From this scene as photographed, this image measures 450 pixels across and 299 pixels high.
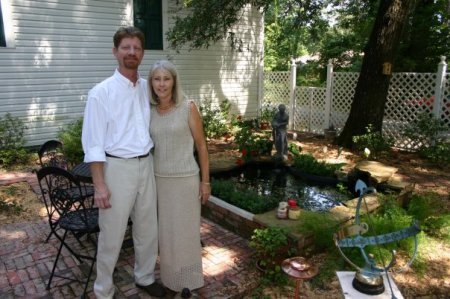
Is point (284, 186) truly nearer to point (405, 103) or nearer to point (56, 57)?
point (405, 103)

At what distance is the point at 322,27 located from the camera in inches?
316

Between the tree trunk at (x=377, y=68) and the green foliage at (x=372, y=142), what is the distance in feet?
1.03

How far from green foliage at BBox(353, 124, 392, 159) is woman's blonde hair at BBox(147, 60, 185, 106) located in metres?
5.16

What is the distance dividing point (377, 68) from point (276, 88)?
4.19m

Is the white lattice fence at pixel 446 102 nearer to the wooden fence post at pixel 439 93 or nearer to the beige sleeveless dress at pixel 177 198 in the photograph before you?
the wooden fence post at pixel 439 93

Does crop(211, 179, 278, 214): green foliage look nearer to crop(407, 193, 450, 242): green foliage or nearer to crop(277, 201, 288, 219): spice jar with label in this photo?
crop(277, 201, 288, 219): spice jar with label

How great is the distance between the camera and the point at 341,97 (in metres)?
8.94

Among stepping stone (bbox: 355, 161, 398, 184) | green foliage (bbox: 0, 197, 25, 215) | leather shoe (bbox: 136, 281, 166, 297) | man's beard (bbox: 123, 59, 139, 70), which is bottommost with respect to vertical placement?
green foliage (bbox: 0, 197, 25, 215)

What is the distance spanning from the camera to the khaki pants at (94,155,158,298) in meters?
2.35

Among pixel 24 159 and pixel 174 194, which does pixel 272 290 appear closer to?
pixel 174 194

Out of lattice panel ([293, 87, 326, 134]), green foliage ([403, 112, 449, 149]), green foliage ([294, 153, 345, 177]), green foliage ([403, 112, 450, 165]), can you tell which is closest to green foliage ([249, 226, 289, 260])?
green foliage ([294, 153, 345, 177])

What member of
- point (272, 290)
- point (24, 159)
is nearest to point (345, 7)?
point (24, 159)

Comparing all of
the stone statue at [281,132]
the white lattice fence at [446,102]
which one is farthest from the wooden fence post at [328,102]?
the stone statue at [281,132]

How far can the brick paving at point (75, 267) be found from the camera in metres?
2.82
